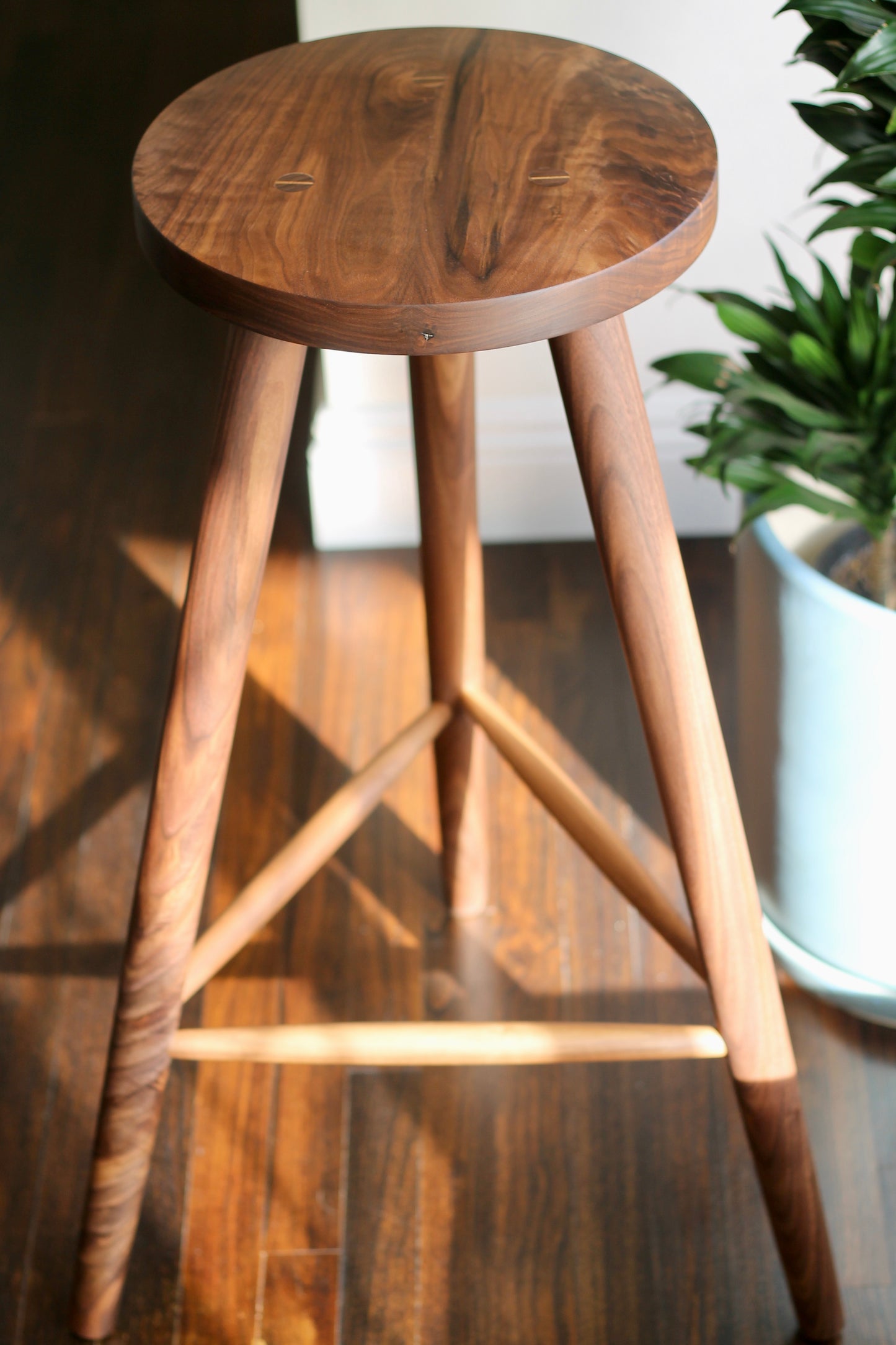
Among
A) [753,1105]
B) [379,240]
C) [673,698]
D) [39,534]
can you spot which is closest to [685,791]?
[673,698]

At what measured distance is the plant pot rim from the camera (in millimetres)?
917

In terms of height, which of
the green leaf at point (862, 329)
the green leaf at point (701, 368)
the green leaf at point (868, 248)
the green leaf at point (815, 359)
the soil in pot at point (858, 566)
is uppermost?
the green leaf at point (868, 248)

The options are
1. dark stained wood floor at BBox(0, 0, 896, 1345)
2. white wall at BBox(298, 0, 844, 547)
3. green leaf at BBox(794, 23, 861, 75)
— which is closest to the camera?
green leaf at BBox(794, 23, 861, 75)

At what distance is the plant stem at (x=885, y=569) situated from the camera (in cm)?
100

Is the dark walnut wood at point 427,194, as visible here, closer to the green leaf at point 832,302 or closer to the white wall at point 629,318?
the green leaf at point 832,302

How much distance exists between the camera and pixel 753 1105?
85 cm

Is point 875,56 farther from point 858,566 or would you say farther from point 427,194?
point 858,566

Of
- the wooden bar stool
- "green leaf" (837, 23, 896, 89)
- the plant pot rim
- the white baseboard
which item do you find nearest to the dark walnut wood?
the wooden bar stool

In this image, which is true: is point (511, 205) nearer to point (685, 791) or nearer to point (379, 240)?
point (379, 240)

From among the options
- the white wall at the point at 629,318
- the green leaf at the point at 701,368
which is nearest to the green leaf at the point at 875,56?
the green leaf at the point at 701,368

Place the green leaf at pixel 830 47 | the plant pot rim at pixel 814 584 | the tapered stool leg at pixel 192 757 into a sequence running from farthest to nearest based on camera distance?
the plant pot rim at pixel 814 584 → the green leaf at pixel 830 47 → the tapered stool leg at pixel 192 757

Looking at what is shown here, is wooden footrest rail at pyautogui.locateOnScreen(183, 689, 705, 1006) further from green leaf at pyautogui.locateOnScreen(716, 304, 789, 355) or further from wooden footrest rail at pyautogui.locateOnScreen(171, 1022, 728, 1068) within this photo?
green leaf at pyautogui.locateOnScreen(716, 304, 789, 355)

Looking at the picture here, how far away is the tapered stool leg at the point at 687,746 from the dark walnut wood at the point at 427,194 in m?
0.06

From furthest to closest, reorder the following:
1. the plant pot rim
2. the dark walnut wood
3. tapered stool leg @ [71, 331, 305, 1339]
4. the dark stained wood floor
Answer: the dark stained wood floor < the plant pot rim < tapered stool leg @ [71, 331, 305, 1339] < the dark walnut wood
